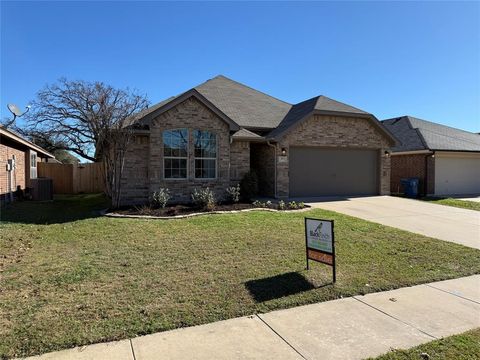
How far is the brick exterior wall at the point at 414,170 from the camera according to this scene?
19.6 m

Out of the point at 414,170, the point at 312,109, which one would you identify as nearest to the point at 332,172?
the point at 312,109

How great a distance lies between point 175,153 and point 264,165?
17.0ft

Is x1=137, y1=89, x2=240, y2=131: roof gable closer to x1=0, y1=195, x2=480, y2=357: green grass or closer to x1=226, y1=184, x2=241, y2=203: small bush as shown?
x1=226, y1=184, x2=241, y2=203: small bush

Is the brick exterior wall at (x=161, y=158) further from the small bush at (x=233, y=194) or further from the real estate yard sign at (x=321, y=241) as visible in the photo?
the real estate yard sign at (x=321, y=241)

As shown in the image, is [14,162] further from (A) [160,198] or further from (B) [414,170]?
(B) [414,170]

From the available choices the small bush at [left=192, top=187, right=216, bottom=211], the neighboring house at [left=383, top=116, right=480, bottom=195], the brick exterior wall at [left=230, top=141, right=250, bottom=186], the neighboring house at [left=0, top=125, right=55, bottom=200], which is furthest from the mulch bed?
the neighboring house at [left=383, top=116, right=480, bottom=195]

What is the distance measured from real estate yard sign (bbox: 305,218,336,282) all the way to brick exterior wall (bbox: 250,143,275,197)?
9992mm

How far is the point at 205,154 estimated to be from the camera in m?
14.0

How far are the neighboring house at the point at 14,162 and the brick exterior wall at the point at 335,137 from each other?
11387 mm

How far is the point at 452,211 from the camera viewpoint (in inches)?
512

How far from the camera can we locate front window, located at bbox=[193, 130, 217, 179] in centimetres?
1379

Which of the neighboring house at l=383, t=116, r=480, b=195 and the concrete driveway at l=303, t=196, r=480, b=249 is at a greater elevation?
the neighboring house at l=383, t=116, r=480, b=195

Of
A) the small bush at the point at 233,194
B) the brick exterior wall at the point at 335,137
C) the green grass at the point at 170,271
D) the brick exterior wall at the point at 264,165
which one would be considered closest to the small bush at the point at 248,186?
the small bush at the point at 233,194

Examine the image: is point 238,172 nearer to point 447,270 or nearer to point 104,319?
point 447,270
